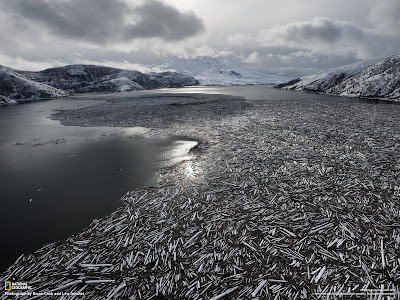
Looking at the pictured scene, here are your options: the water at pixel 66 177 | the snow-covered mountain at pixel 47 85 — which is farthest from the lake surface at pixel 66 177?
the snow-covered mountain at pixel 47 85

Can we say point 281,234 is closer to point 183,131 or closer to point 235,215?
point 235,215

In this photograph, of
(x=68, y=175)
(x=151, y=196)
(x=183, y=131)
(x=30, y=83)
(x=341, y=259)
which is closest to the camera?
(x=341, y=259)

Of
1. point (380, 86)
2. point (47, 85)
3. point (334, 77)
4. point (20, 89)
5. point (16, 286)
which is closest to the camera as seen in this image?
point (16, 286)

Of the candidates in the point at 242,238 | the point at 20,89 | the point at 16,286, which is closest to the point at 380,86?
the point at 242,238

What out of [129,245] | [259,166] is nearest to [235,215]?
[129,245]

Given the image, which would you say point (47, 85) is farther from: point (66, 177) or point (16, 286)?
point (16, 286)

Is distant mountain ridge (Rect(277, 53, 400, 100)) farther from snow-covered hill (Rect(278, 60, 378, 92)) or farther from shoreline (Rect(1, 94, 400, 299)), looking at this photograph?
shoreline (Rect(1, 94, 400, 299))
